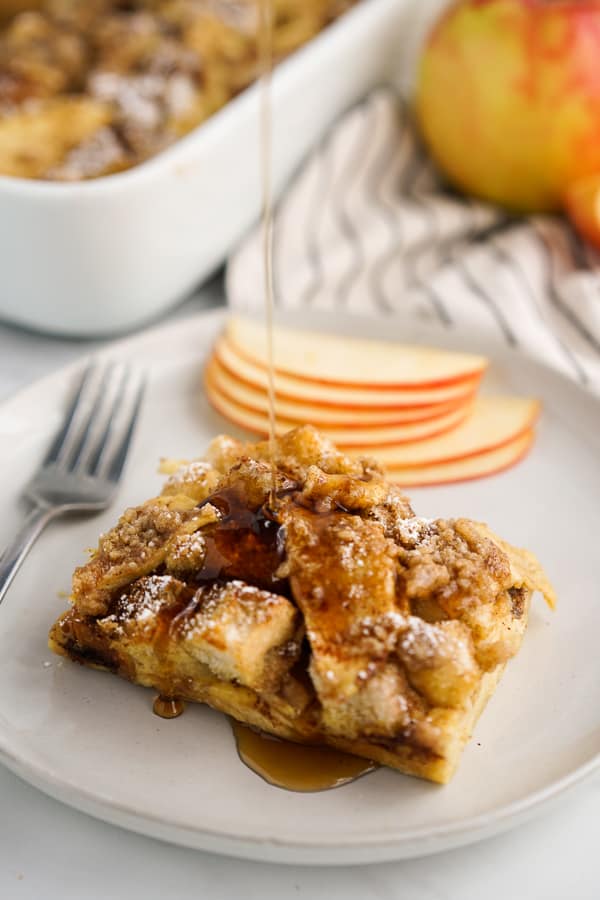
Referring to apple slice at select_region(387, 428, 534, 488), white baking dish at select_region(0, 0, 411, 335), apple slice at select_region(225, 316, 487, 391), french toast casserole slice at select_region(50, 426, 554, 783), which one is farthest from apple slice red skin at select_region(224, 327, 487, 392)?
french toast casserole slice at select_region(50, 426, 554, 783)

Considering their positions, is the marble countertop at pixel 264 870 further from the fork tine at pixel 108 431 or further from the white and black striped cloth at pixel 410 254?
the white and black striped cloth at pixel 410 254

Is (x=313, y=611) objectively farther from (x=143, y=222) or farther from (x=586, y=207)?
(x=586, y=207)

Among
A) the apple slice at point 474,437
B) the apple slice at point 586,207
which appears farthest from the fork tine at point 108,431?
the apple slice at point 586,207

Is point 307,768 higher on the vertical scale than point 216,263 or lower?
higher

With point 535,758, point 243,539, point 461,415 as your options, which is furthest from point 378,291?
point 535,758

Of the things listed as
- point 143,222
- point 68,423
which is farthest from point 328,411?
point 143,222

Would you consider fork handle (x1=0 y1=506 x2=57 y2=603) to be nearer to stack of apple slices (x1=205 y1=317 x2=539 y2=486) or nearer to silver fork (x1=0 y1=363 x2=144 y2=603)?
silver fork (x1=0 y1=363 x2=144 y2=603)

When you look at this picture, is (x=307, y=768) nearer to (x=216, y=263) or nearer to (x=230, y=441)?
(x=230, y=441)
